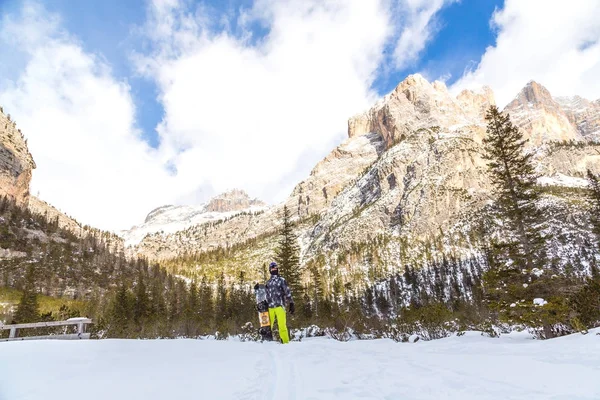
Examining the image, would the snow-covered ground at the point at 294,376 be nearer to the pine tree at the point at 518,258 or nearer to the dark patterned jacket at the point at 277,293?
the dark patterned jacket at the point at 277,293

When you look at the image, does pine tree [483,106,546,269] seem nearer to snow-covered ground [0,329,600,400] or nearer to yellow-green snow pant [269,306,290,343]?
snow-covered ground [0,329,600,400]

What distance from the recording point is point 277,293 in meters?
11.4

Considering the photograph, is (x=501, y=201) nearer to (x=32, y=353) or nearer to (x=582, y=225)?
(x=32, y=353)

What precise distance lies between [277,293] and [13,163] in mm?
157022

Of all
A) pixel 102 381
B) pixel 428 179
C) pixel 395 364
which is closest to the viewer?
pixel 102 381

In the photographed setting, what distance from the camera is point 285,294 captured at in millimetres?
11531

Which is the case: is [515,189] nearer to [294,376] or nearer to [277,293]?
[277,293]

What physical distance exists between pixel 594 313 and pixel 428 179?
148 m

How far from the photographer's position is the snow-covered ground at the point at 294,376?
3.54 m

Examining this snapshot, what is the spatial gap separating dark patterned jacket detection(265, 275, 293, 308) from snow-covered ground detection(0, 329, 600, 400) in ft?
16.0

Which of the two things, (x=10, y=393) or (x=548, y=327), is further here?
(x=548, y=327)

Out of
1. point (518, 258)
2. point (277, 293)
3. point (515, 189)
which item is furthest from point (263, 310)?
point (515, 189)

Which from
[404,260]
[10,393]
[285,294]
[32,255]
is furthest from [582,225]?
[32,255]

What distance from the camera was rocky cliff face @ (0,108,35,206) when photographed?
398 feet
